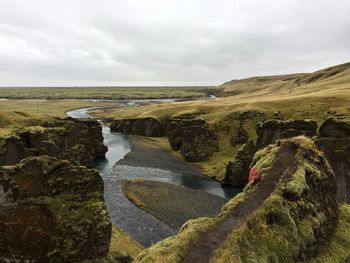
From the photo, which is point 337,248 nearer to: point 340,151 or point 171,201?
point 340,151

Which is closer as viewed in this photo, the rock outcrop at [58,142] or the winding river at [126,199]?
the winding river at [126,199]

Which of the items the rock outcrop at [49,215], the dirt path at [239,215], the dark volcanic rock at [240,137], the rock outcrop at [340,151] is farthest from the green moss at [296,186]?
the dark volcanic rock at [240,137]

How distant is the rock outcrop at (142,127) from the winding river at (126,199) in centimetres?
2059

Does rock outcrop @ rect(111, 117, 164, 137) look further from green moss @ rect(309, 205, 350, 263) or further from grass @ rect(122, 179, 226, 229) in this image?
green moss @ rect(309, 205, 350, 263)

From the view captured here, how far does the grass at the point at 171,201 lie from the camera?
5792 centimetres

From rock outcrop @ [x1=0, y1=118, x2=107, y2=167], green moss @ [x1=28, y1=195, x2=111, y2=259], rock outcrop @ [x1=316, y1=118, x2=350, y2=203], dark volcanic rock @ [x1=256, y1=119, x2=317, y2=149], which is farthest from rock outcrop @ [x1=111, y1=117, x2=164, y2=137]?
green moss @ [x1=28, y1=195, x2=111, y2=259]

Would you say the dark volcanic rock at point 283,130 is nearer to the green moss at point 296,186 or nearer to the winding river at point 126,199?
the winding river at point 126,199

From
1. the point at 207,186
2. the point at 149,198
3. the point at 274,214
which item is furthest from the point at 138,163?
the point at 274,214

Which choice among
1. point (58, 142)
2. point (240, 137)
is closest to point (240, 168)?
point (240, 137)

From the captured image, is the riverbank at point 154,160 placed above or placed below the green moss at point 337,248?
below

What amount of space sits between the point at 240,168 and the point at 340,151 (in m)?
29.4

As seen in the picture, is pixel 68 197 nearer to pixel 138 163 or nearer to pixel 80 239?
pixel 80 239

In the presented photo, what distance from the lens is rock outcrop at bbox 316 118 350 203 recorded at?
4794 cm

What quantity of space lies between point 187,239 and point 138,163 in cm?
7482
